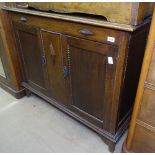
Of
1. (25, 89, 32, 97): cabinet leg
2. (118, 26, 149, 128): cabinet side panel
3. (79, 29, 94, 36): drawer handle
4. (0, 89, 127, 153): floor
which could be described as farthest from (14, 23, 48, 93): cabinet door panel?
(118, 26, 149, 128): cabinet side panel

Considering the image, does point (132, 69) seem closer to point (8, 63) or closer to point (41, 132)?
point (41, 132)

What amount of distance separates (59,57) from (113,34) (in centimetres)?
52

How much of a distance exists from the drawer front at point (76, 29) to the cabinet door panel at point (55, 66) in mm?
63

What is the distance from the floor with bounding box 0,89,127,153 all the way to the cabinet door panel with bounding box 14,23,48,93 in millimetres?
248

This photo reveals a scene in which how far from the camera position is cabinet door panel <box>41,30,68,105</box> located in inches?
53.0

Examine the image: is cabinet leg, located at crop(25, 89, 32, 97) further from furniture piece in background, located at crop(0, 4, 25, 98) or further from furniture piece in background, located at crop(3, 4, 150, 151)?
furniture piece in background, located at crop(3, 4, 150, 151)

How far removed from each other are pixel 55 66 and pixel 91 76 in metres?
0.36

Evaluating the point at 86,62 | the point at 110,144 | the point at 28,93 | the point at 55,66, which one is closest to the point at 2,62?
the point at 28,93

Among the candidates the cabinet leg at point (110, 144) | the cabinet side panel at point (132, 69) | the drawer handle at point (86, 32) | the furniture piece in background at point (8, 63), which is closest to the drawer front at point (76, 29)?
the drawer handle at point (86, 32)

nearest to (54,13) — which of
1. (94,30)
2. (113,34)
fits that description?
(94,30)

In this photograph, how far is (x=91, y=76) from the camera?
1.25 m

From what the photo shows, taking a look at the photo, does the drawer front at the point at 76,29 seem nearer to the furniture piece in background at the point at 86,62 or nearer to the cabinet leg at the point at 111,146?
the furniture piece in background at the point at 86,62

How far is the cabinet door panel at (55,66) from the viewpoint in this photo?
4.42ft

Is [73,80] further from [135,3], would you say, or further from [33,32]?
[135,3]
